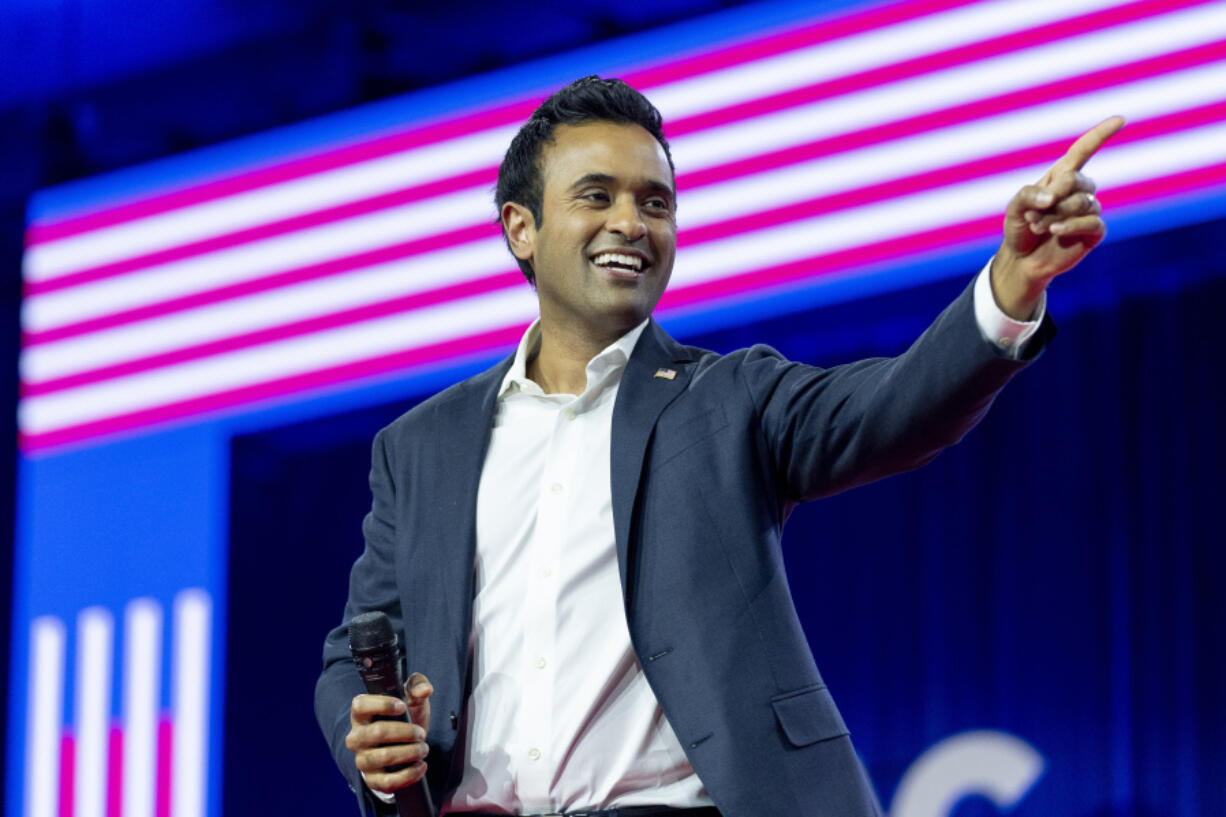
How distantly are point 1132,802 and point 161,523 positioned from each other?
9.96 ft

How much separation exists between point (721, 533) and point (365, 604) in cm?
48

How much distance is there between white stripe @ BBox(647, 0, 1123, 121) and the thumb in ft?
9.33

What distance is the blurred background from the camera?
11.9ft

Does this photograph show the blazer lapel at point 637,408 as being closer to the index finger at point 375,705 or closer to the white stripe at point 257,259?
the index finger at point 375,705

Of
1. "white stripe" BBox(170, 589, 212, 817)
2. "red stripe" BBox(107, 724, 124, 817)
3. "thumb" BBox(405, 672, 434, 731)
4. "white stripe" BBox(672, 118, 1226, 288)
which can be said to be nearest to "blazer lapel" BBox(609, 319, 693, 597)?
→ "thumb" BBox(405, 672, 434, 731)

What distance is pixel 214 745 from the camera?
4664mm

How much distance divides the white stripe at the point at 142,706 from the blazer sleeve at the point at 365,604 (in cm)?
314

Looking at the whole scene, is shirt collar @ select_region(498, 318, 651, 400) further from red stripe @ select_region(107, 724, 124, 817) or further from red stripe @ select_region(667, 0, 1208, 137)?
red stripe @ select_region(107, 724, 124, 817)

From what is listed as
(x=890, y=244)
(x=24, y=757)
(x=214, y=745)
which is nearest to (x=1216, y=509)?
(x=890, y=244)

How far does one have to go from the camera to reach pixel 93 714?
4.84m

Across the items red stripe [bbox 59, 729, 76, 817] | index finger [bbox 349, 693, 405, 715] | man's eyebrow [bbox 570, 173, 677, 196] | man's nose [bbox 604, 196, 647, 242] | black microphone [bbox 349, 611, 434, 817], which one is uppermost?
man's eyebrow [bbox 570, 173, 677, 196]

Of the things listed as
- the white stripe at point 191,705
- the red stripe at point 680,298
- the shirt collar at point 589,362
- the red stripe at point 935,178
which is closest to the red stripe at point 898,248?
the red stripe at point 680,298

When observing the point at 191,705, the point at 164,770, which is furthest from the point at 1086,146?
the point at 164,770

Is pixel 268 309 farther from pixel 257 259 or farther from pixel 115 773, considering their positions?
pixel 115 773
